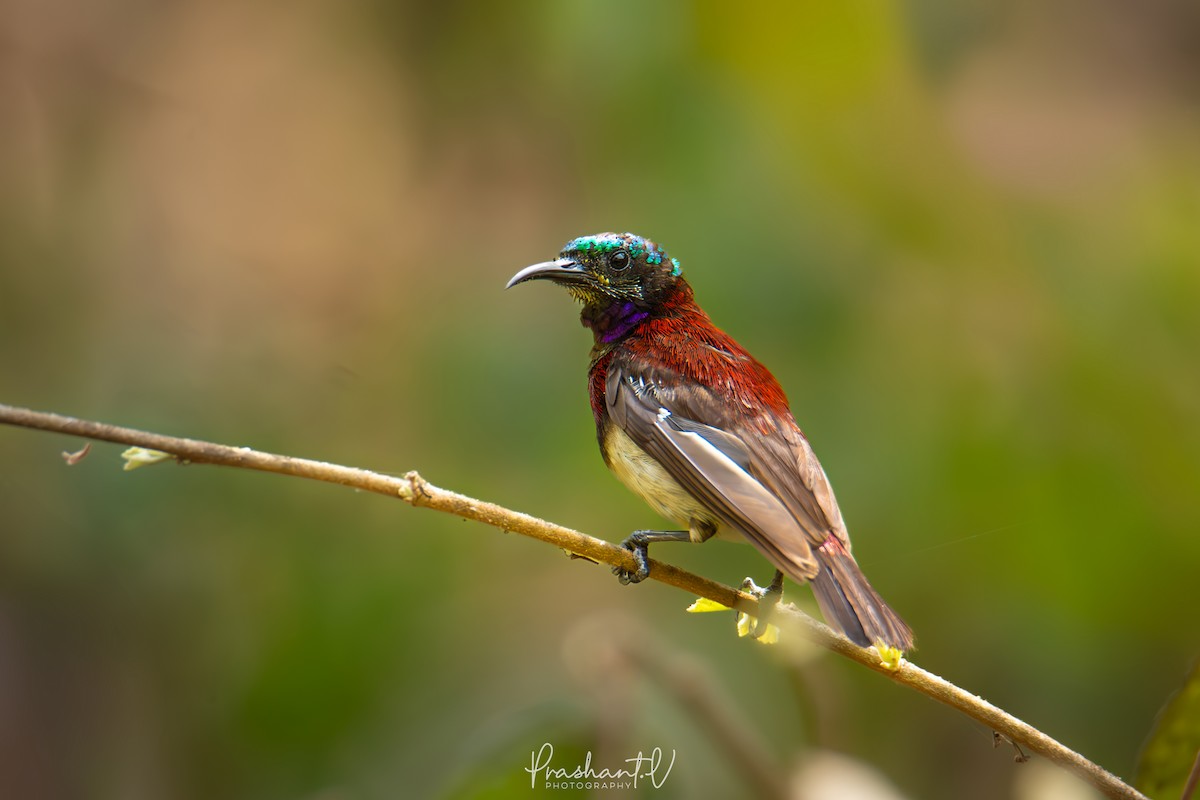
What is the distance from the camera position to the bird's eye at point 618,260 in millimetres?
2375

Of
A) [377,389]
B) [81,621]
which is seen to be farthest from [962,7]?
[81,621]

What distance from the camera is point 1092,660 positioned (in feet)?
10.8

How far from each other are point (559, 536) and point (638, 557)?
30cm

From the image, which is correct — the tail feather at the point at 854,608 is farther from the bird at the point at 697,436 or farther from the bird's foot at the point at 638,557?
the bird's foot at the point at 638,557

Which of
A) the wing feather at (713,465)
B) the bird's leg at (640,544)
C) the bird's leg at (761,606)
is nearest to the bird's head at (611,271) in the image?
the wing feather at (713,465)

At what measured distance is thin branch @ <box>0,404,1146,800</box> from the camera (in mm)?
1374

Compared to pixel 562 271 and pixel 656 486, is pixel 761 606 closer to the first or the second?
pixel 656 486

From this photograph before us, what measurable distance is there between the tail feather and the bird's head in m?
0.71

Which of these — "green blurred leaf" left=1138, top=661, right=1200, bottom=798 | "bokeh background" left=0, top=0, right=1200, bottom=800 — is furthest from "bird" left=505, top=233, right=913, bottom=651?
"bokeh background" left=0, top=0, right=1200, bottom=800

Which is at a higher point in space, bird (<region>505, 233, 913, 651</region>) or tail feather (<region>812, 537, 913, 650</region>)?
bird (<region>505, 233, 913, 651</region>)

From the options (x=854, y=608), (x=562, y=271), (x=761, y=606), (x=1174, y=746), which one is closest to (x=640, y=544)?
(x=761, y=606)

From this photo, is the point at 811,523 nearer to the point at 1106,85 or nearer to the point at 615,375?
the point at 615,375

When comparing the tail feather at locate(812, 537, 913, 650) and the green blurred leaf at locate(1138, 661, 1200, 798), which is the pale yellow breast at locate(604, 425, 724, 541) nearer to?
the tail feather at locate(812, 537, 913, 650)

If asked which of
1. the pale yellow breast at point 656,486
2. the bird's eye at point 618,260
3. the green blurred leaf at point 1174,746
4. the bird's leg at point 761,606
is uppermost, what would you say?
the bird's eye at point 618,260
